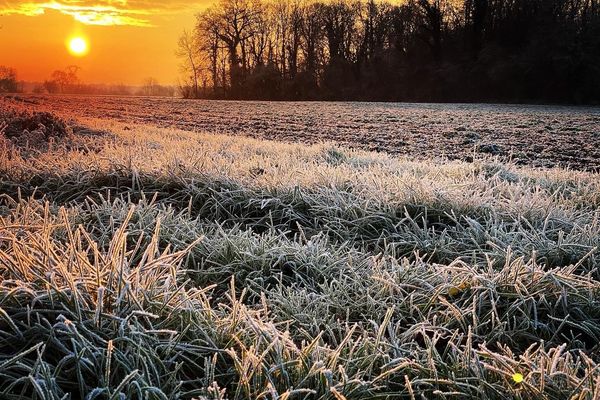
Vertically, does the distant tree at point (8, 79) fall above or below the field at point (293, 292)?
above

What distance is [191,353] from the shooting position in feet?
5.90

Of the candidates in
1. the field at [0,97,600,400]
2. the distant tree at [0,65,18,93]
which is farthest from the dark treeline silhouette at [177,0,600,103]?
the field at [0,97,600,400]

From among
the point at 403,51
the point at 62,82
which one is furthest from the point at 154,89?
the point at 403,51

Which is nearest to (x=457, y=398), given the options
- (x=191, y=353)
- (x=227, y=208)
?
(x=191, y=353)

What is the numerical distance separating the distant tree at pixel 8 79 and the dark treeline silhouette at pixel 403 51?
1159 inches

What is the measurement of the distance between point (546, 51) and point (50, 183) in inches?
1531

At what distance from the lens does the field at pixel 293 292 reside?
164 cm

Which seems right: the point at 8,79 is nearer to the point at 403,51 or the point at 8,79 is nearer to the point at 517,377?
the point at 403,51

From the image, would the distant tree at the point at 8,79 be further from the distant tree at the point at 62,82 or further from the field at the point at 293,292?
the field at the point at 293,292

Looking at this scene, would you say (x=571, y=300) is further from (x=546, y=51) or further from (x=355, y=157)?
(x=546, y=51)

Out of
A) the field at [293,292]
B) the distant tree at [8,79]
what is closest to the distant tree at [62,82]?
the distant tree at [8,79]

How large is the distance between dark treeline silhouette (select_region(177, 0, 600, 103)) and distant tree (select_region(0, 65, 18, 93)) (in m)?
29.4

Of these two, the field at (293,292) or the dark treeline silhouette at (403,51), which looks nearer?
the field at (293,292)

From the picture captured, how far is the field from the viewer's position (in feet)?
5.37
